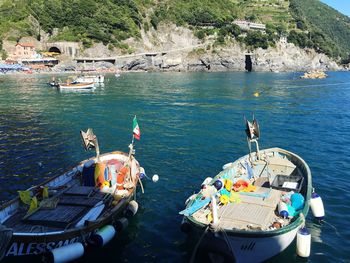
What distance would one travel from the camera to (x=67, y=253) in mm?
13961

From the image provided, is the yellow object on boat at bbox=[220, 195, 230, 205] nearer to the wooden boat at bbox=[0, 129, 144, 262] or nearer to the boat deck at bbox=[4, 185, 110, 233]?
the wooden boat at bbox=[0, 129, 144, 262]

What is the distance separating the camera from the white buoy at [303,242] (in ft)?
47.3

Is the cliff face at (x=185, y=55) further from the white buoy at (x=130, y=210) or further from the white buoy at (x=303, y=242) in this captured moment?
the white buoy at (x=303, y=242)

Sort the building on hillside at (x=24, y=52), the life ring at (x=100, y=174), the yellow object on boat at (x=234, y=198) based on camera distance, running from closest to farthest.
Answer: the yellow object on boat at (x=234, y=198)
the life ring at (x=100, y=174)
the building on hillside at (x=24, y=52)

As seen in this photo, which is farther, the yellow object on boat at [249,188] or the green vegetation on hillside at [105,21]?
the green vegetation on hillside at [105,21]

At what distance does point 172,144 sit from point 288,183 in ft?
52.9

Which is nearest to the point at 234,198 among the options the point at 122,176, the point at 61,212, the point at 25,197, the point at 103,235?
the point at 103,235

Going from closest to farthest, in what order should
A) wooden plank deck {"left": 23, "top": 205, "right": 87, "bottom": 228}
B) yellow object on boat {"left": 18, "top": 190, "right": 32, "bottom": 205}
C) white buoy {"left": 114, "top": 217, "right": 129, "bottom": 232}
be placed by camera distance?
wooden plank deck {"left": 23, "top": 205, "right": 87, "bottom": 228} < white buoy {"left": 114, "top": 217, "right": 129, "bottom": 232} < yellow object on boat {"left": 18, "top": 190, "right": 32, "bottom": 205}

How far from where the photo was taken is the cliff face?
164750mm

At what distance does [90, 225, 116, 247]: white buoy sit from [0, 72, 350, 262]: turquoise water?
69cm

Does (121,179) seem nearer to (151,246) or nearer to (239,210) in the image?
(151,246)

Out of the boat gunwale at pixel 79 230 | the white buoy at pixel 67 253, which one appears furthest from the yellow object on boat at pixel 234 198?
the white buoy at pixel 67 253

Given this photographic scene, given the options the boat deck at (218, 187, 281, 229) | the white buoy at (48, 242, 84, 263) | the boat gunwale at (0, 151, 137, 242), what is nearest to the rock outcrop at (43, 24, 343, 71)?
the boat gunwale at (0, 151, 137, 242)

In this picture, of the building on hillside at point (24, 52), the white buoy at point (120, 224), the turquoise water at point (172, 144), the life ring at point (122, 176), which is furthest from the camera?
the building on hillside at point (24, 52)
